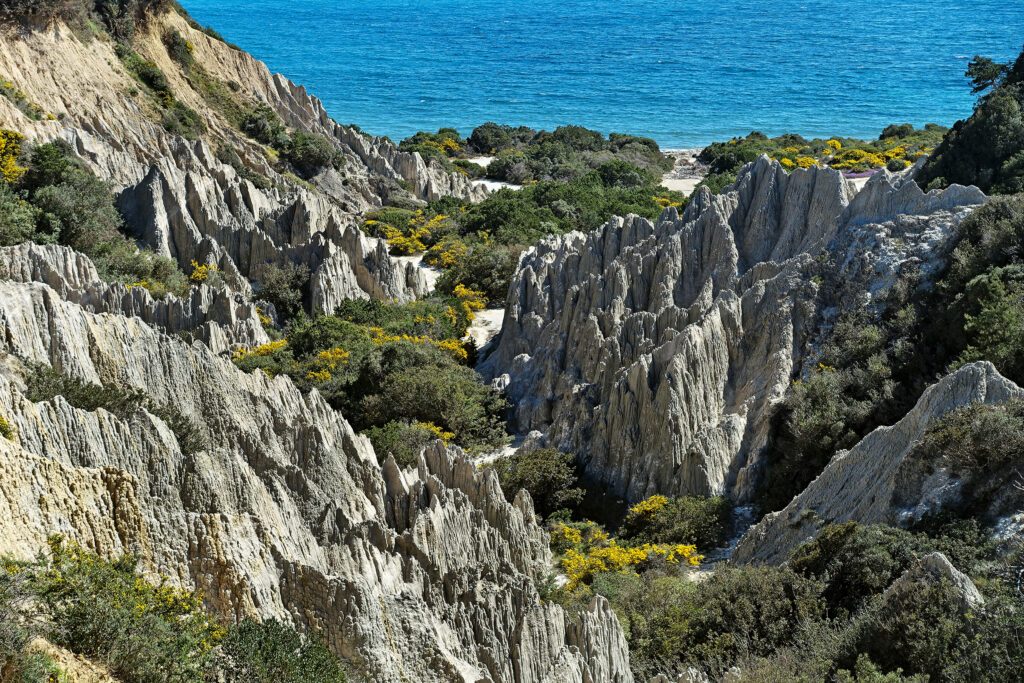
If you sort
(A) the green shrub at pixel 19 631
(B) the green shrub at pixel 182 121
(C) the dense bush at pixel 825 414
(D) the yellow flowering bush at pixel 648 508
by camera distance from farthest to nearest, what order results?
1. (B) the green shrub at pixel 182 121
2. (D) the yellow flowering bush at pixel 648 508
3. (C) the dense bush at pixel 825 414
4. (A) the green shrub at pixel 19 631

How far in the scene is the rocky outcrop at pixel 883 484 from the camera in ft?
47.7

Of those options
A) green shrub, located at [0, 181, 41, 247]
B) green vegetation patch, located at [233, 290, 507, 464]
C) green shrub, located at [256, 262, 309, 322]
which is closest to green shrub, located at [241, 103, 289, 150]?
green shrub, located at [256, 262, 309, 322]

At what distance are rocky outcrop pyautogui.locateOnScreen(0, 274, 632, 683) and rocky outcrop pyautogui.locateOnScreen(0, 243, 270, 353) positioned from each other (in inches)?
367

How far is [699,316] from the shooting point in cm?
2348

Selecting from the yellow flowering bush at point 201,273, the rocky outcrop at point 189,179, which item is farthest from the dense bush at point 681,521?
the yellow flowering bush at point 201,273

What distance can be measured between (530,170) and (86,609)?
5397 centimetres

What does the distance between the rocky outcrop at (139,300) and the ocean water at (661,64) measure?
2392 inches

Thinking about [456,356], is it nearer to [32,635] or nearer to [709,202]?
[709,202]

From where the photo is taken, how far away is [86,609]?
30.6 feet

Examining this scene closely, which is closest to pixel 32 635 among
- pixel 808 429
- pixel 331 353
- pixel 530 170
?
pixel 808 429

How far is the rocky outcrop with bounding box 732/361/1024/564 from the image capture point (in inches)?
573

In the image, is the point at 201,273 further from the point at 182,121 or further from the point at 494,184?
the point at 494,184

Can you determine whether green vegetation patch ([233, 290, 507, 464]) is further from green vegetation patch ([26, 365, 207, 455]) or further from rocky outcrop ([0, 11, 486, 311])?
green vegetation patch ([26, 365, 207, 455])

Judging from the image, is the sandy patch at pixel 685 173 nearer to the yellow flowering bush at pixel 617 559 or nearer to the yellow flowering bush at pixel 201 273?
the yellow flowering bush at pixel 201 273
